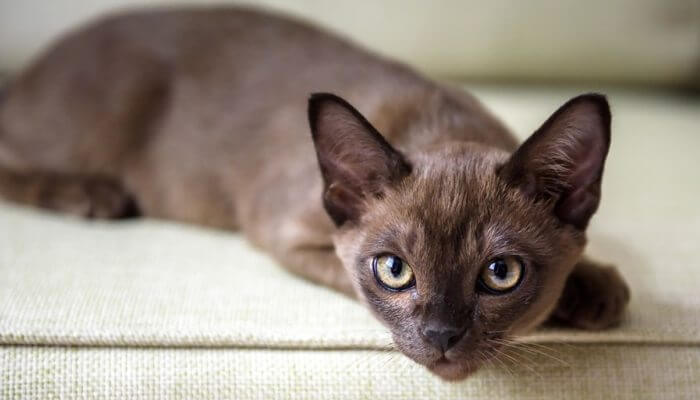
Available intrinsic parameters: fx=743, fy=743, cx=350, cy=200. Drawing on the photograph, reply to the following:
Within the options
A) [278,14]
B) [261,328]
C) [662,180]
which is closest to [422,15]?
[278,14]

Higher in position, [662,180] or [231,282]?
[662,180]

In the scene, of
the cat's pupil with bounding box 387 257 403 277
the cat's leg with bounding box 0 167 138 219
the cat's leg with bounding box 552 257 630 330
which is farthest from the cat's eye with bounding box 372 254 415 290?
the cat's leg with bounding box 0 167 138 219

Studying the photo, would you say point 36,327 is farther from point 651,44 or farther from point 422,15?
point 651,44

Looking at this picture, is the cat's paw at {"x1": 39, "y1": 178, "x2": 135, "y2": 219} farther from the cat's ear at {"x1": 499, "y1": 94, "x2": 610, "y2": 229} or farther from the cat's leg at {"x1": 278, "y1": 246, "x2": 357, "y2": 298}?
the cat's ear at {"x1": 499, "y1": 94, "x2": 610, "y2": 229}

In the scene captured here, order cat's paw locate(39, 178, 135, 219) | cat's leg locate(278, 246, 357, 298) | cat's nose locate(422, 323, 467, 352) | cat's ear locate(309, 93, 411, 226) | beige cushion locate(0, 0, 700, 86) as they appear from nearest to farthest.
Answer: cat's nose locate(422, 323, 467, 352) < cat's ear locate(309, 93, 411, 226) < cat's leg locate(278, 246, 357, 298) < cat's paw locate(39, 178, 135, 219) < beige cushion locate(0, 0, 700, 86)

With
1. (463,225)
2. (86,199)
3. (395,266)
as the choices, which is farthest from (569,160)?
(86,199)

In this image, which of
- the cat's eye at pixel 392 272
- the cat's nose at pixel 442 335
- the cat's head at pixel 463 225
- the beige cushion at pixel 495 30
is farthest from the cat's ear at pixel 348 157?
the beige cushion at pixel 495 30
